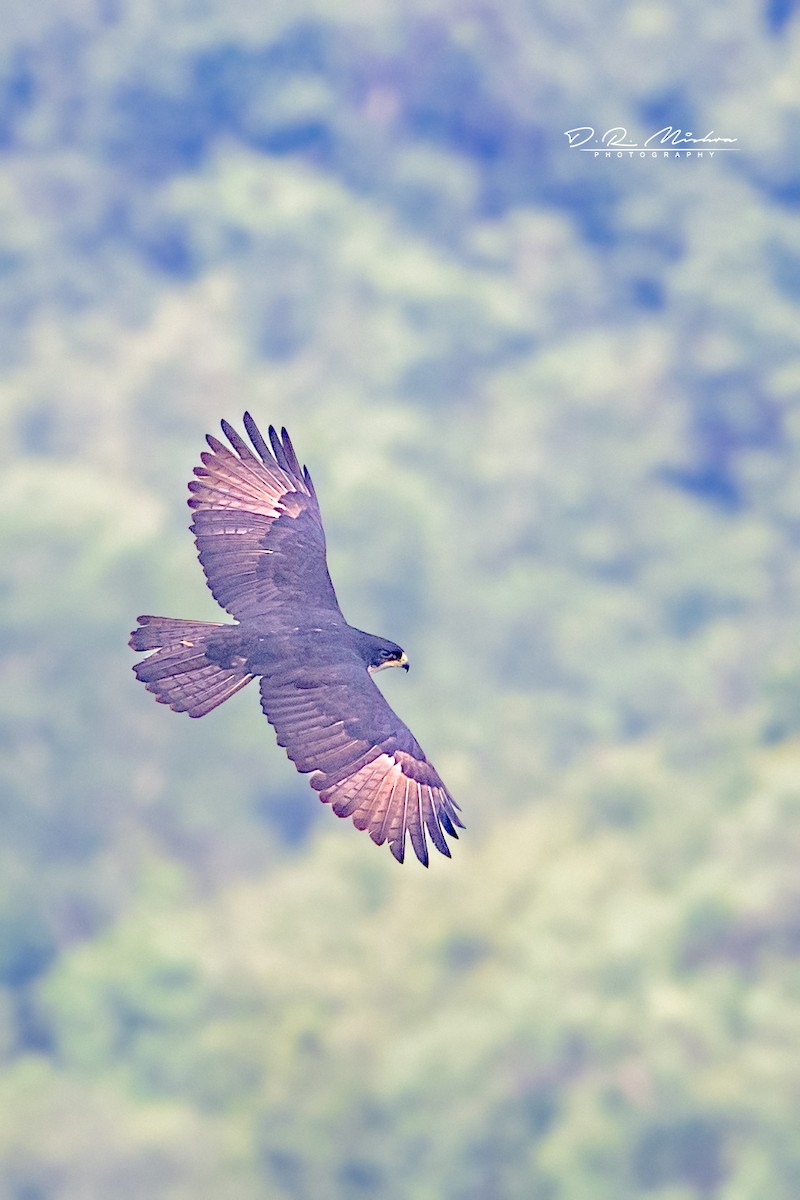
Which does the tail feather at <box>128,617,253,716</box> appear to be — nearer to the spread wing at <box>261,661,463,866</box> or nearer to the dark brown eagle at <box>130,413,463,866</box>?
the dark brown eagle at <box>130,413,463,866</box>

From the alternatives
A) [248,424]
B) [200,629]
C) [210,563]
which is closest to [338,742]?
[200,629]

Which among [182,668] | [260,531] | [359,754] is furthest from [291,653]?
[260,531]

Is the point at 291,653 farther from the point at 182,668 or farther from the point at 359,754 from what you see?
the point at 359,754

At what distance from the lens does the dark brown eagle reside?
21047 mm

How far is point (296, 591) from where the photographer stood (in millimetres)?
23906

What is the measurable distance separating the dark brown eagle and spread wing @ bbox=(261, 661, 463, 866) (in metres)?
0.02

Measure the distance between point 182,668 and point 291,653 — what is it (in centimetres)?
144

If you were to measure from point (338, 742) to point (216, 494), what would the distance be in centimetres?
516

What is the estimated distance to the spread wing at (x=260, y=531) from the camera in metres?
23.8

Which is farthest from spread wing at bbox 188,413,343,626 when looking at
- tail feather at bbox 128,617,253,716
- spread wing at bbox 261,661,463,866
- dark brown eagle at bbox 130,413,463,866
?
spread wing at bbox 261,661,463,866

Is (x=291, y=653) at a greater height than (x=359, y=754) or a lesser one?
greater

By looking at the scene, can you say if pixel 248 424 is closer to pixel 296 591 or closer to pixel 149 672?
pixel 296 591

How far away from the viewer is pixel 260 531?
24.6 metres

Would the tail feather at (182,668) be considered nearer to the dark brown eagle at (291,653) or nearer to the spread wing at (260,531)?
the dark brown eagle at (291,653)
